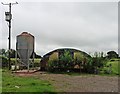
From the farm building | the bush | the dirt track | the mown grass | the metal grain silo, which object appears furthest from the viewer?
the bush

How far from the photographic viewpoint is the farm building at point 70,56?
86.4 ft

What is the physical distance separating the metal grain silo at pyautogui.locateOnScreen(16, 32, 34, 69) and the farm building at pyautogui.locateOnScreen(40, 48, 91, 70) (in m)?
1.73

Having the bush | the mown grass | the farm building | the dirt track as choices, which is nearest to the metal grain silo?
the farm building

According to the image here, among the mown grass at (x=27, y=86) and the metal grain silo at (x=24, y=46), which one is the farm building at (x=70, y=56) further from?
→ the mown grass at (x=27, y=86)

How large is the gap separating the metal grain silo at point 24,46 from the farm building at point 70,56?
1.73 m

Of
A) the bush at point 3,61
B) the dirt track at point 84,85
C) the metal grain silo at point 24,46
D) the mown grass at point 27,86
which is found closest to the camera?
the mown grass at point 27,86

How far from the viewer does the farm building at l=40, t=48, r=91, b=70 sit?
2634cm

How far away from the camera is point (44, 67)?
29.2 meters

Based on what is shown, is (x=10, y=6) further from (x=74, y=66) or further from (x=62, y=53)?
(x=74, y=66)

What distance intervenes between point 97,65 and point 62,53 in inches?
163

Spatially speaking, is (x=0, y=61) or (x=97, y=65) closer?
(x=97, y=65)

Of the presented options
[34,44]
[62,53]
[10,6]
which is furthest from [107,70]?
[10,6]

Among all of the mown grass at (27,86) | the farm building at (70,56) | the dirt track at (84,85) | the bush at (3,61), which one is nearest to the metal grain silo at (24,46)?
the farm building at (70,56)

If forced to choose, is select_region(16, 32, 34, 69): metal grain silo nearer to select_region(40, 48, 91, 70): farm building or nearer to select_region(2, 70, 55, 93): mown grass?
select_region(40, 48, 91, 70): farm building
